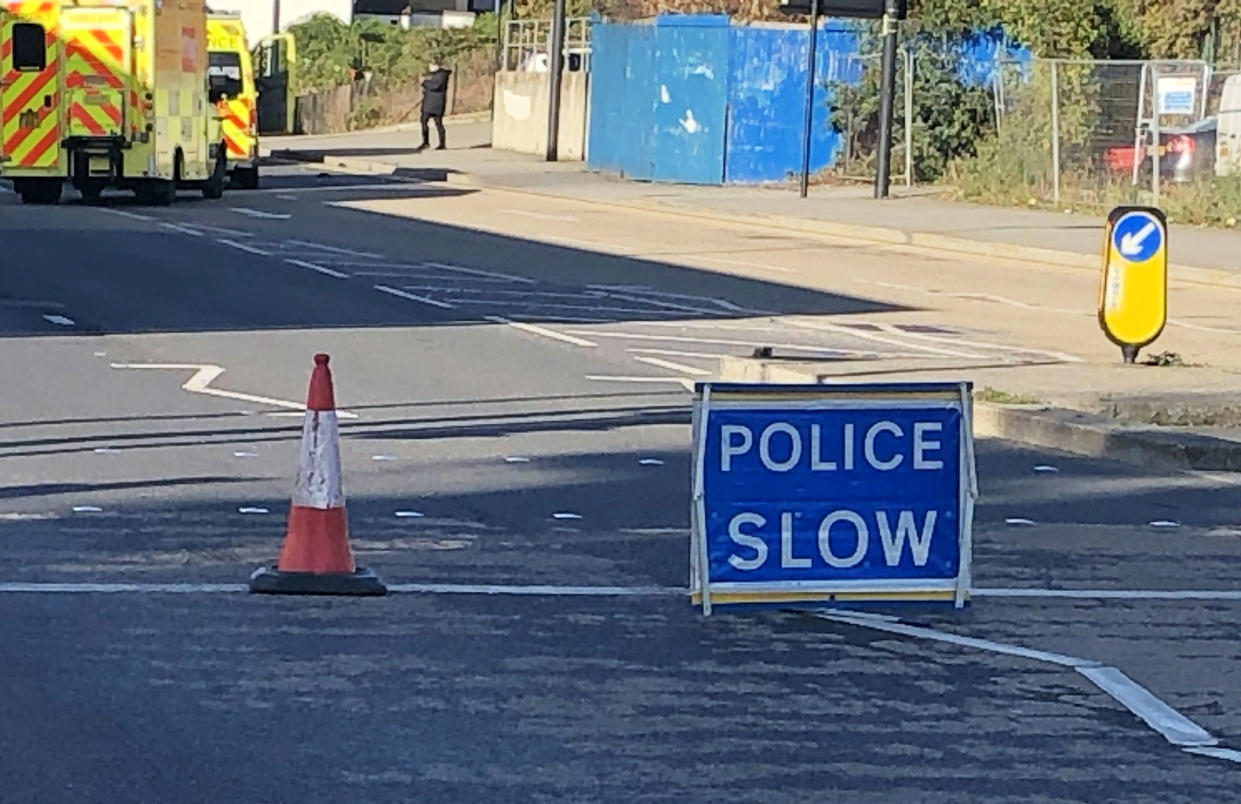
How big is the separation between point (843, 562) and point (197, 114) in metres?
26.3

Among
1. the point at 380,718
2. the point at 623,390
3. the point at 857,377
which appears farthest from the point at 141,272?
the point at 380,718

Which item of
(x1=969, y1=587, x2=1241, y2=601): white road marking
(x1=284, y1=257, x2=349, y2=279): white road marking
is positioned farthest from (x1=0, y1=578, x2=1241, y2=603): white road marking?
(x1=284, y1=257, x2=349, y2=279): white road marking

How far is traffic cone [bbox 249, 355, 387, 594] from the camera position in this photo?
8.52 metres

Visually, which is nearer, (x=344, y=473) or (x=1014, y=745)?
(x=1014, y=745)

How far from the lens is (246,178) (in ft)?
127

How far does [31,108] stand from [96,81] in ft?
3.17

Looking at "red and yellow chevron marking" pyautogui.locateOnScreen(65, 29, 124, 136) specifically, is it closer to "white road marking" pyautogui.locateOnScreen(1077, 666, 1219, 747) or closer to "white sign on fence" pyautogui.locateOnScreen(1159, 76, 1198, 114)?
"white sign on fence" pyautogui.locateOnScreen(1159, 76, 1198, 114)

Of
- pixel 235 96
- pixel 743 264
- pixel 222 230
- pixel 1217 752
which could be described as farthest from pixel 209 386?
pixel 235 96

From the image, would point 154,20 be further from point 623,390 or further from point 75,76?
point 623,390

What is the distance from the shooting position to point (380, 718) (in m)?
6.81

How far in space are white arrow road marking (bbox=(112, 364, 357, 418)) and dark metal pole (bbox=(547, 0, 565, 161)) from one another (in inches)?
1146

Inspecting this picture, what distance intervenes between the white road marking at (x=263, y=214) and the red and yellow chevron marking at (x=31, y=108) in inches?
97.6

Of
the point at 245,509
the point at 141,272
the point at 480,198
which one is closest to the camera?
the point at 245,509

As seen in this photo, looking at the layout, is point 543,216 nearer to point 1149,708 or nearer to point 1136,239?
point 1136,239
